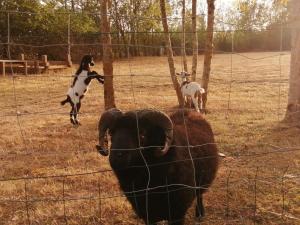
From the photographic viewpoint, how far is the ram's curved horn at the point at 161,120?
3.95 meters

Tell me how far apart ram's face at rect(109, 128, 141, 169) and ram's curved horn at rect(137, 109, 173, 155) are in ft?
0.64

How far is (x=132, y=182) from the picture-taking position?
13.4 feet

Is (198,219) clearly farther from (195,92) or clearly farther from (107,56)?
(195,92)

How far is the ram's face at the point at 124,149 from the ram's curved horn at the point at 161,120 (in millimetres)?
194

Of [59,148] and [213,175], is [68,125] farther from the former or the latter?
[213,175]

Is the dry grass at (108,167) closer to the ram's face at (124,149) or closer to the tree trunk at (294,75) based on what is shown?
the tree trunk at (294,75)

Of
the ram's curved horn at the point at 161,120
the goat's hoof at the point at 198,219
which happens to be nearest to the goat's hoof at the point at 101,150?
the ram's curved horn at the point at 161,120

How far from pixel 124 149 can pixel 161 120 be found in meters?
0.48

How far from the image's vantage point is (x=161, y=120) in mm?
3949

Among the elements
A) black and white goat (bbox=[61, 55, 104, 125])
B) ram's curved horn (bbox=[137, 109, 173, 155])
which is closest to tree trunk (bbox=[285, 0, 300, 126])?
black and white goat (bbox=[61, 55, 104, 125])

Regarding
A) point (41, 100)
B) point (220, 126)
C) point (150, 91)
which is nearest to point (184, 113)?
point (220, 126)

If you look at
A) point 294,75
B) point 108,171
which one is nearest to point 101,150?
point 108,171

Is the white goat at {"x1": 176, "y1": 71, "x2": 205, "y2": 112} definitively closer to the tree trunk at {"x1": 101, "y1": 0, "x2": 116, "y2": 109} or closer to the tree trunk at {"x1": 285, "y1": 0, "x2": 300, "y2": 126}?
the tree trunk at {"x1": 285, "y1": 0, "x2": 300, "y2": 126}

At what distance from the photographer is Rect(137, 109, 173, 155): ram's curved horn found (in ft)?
13.0
